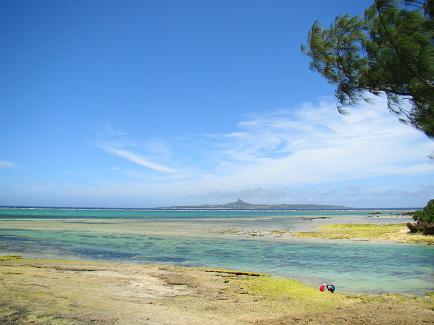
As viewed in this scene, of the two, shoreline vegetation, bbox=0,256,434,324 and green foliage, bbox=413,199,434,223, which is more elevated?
green foliage, bbox=413,199,434,223

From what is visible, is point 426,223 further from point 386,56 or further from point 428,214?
point 386,56

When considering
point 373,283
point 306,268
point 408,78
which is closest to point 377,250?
point 306,268

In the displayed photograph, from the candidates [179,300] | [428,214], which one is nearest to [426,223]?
[428,214]

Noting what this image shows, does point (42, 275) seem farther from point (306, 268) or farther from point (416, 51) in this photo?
point (416, 51)

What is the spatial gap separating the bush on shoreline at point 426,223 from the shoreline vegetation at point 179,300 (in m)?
28.0

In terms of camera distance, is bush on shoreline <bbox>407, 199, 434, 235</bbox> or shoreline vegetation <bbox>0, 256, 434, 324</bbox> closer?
shoreline vegetation <bbox>0, 256, 434, 324</bbox>

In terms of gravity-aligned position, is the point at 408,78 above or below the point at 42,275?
above

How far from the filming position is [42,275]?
17188 mm

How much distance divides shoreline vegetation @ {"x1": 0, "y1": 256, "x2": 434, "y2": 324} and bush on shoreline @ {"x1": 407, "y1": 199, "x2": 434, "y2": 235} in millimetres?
27988

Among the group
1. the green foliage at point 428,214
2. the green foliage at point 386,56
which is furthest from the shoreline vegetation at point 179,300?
the green foliage at point 428,214

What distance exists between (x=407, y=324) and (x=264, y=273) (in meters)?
10.9

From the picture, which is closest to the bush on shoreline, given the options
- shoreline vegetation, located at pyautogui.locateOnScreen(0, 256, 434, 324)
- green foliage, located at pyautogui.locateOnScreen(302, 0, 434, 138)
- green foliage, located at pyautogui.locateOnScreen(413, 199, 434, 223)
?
green foliage, located at pyautogui.locateOnScreen(413, 199, 434, 223)

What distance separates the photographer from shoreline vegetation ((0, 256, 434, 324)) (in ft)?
36.3

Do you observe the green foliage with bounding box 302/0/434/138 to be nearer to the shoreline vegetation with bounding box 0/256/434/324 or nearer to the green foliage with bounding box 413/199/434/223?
the shoreline vegetation with bounding box 0/256/434/324
